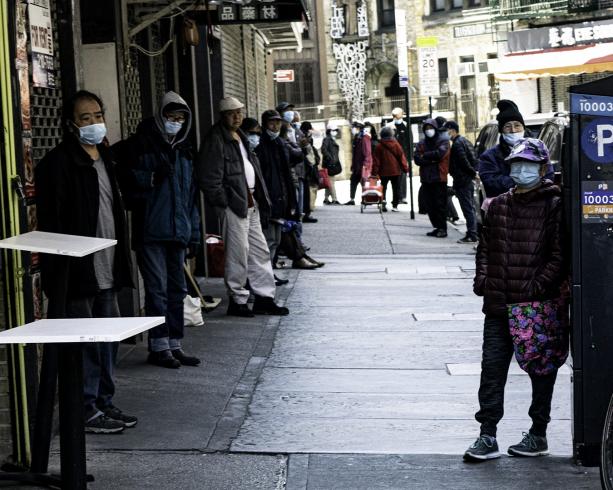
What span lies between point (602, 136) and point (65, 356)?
9.20 feet

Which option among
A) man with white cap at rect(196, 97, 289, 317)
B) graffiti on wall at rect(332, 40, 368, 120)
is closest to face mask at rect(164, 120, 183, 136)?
man with white cap at rect(196, 97, 289, 317)

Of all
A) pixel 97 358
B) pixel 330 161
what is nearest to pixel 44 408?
pixel 97 358

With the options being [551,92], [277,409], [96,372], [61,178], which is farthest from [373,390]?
[551,92]

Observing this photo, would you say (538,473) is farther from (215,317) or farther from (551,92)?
(551,92)

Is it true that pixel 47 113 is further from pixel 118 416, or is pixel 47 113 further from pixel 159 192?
pixel 118 416

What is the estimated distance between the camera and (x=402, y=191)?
28.3m

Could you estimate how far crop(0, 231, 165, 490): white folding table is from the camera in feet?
17.0

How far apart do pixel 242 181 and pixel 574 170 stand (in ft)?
18.5

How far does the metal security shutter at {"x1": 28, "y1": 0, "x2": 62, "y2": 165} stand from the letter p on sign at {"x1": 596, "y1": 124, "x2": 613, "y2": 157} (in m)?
3.71

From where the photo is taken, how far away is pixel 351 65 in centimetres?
6669

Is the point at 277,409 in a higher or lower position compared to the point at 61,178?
lower

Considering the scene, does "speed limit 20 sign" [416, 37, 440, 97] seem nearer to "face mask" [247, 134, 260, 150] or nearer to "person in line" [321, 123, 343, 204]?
"person in line" [321, 123, 343, 204]

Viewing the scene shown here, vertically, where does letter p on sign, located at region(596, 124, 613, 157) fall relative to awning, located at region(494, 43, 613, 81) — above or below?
below

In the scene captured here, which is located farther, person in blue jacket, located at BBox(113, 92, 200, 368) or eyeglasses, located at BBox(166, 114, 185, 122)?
eyeglasses, located at BBox(166, 114, 185, 122)
